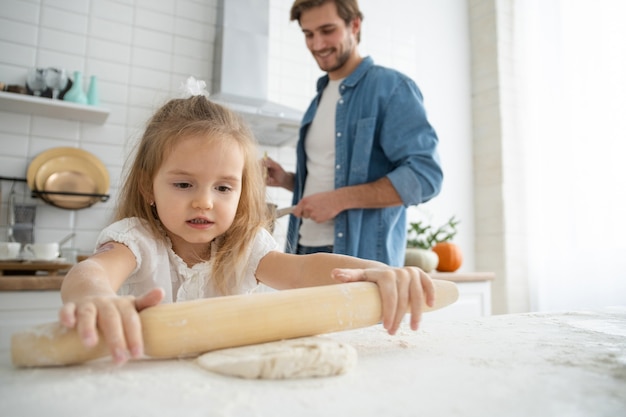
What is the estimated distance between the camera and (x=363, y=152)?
4.52 feet

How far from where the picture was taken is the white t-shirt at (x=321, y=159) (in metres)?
1.45

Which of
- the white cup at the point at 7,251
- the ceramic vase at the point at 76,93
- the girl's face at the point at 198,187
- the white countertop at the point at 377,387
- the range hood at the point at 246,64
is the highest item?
the range hood at the point at 246,64

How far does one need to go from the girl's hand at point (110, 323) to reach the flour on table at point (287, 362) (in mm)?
65

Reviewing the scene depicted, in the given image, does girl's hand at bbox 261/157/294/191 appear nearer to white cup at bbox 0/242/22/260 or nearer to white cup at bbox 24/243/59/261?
white cup at bbox 24/243/59/261

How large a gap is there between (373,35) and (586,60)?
123 centimetres

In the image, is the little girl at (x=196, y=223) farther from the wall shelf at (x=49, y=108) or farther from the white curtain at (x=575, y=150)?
the white curtain at (x=575, y=150)

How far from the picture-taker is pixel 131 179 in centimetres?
92

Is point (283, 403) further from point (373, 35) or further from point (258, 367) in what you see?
point (373, 35)

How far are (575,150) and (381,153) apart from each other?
1.71m

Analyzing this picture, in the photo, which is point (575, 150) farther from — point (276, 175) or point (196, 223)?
point (196, 223)

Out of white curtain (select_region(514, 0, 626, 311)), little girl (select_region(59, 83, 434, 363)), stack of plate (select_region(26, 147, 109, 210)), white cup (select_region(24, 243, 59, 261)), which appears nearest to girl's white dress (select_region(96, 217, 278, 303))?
little girl (select_region(59, 83, 434, 363))

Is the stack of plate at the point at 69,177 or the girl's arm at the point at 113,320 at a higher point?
the stack of plate at the point at 69,177

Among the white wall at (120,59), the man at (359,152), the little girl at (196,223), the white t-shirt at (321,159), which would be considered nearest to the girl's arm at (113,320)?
the little girl at (196,223)

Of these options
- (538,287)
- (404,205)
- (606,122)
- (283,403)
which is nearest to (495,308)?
(538,287)
